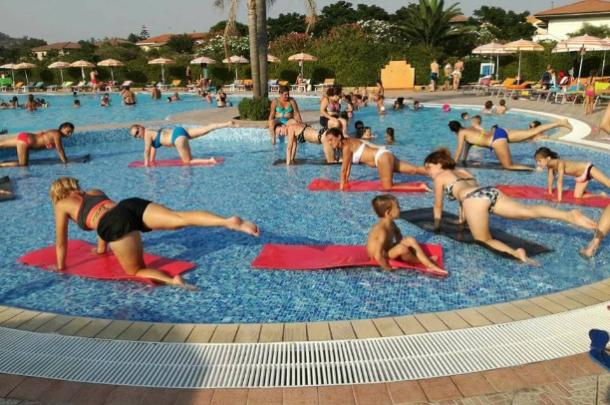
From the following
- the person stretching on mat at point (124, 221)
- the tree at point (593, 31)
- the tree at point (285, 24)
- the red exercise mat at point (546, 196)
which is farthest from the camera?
the tree at point (285, 24)

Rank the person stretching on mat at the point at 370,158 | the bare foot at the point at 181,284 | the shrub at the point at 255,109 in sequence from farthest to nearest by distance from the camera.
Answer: the shrub at the point at 255,109 < the person stretching on mat at the point at 370,158 < the bare foot at the point at 181,284

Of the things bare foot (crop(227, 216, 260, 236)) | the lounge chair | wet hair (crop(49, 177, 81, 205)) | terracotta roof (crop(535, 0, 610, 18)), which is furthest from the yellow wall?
bare foot (crop(227, 216, 260, 236))

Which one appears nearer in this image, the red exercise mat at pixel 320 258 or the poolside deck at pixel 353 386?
the poolside deck at pixel 353 386

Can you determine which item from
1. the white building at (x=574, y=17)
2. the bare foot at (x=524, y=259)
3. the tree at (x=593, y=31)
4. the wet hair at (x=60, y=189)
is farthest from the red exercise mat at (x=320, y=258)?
the white building at (x=574, y=17)

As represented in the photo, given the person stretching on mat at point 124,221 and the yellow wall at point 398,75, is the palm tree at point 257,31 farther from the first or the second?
the yellow wall at point 398,75

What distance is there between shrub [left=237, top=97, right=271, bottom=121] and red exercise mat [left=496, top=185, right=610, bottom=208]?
9.26 metres

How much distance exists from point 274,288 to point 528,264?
284cm

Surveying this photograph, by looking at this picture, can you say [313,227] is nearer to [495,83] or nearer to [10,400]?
[10,400]

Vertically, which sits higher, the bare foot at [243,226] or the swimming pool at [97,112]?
the swimming pool at [97,112]

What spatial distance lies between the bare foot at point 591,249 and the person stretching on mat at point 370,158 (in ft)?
10.6

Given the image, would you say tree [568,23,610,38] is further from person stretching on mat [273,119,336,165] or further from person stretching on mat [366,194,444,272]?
person stretching on mat [366,194,444,272]

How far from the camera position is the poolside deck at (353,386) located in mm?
3115

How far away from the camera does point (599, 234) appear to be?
18.1ft

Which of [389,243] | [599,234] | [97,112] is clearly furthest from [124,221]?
[97,112]
